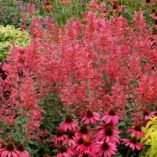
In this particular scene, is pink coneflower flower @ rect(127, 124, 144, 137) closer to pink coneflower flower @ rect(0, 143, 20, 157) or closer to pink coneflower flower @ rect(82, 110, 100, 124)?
pink coneflower flower @ rect(82, 110, 100, 124)

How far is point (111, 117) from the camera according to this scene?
348cm

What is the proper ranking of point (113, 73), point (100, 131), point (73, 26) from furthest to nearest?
point (73, 26) < point (113, 73) < point (100, 131)

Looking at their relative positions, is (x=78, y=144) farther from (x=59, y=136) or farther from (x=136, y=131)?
(x=136, y=131)

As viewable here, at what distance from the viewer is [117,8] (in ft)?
20.8

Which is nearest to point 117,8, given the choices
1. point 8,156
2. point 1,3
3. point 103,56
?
point 1,3

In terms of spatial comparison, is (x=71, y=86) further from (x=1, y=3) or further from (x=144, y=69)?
(x=1, y=3)

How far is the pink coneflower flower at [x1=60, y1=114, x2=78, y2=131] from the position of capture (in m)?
3.47

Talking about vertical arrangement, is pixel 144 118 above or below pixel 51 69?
below

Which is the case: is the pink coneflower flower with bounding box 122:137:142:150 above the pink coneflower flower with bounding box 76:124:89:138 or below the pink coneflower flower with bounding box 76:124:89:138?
below

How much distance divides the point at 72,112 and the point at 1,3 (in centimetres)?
381

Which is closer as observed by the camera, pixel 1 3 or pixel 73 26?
pixel 73 26

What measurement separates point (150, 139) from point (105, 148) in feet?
1.14

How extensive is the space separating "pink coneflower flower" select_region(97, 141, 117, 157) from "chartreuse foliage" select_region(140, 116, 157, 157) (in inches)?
10.9

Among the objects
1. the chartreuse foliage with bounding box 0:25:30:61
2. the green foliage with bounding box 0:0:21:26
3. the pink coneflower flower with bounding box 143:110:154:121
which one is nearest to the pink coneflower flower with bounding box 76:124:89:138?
the pink coneflower flower with bounding box 143:110:154:121
